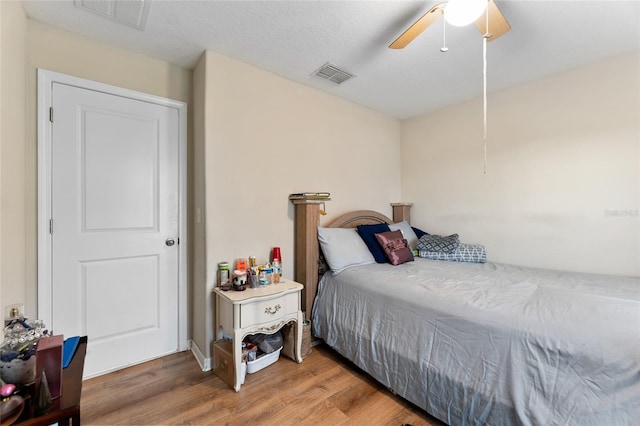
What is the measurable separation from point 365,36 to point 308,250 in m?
1.70

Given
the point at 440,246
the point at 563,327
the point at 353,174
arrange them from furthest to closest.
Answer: the point at 353,174
the point at 440,246
the point at 563,327

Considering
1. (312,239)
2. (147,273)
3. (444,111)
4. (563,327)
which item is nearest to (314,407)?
(312,239)

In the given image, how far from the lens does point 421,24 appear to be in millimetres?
1476

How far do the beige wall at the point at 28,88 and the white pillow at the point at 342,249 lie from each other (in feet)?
5.87

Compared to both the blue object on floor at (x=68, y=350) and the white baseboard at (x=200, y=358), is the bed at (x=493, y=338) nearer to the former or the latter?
the white baseboard at (x=200, y=358)

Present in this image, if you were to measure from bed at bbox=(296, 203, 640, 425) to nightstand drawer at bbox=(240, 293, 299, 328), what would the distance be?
32cm

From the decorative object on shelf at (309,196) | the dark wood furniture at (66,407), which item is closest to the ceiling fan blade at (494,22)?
the decorative object on shelf at (309,196)

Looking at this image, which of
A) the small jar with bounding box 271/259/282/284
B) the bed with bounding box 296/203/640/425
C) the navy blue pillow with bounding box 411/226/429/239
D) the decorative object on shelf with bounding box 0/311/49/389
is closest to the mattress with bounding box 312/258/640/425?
the bed with bounding box 296/203/640/425

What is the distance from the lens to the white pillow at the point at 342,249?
2338 mm

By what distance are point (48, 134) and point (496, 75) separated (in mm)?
3525

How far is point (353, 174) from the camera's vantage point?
3.03 m

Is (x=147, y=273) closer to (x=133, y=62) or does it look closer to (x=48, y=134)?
(x=48, y=134)

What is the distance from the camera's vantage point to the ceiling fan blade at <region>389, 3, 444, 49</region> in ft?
4.50

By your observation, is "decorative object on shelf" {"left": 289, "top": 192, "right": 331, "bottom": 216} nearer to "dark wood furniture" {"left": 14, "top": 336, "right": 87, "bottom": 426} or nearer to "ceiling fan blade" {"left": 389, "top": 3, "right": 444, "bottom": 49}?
"ceiling fan blade" {"left": 389, "top": 3, "right": 444, "bottom": 49}
